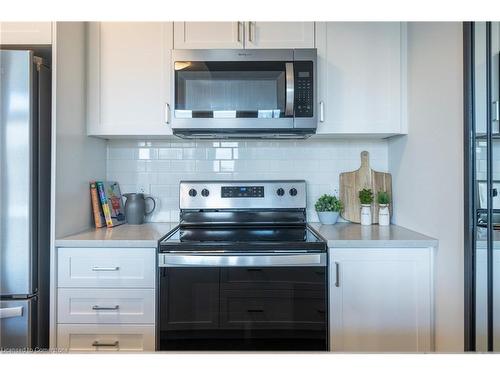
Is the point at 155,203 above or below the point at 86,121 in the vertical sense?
below

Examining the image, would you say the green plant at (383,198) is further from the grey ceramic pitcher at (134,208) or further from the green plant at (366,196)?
the grey ceramic pitcher at (134,208)

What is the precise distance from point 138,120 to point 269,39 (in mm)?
858

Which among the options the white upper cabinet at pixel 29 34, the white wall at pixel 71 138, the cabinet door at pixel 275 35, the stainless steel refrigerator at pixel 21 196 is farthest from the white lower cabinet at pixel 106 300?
the cabinet door at pixel 275 35

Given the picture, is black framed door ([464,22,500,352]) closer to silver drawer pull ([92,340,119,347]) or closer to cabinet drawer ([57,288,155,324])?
cabinet drawer ([57,288,155,324])

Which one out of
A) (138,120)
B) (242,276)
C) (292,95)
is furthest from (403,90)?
(138,120)

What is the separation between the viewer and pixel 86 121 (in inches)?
72.9

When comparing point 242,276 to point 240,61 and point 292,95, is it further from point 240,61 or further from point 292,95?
point 240,61

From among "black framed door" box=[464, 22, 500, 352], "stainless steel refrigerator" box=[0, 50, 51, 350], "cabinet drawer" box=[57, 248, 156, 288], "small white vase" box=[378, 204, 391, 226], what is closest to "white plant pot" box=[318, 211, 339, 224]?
"small white vase" box=[378, 204, 391, 226]

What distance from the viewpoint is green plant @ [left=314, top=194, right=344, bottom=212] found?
208cm

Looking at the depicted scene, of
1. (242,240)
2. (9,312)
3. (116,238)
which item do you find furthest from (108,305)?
(242,240)

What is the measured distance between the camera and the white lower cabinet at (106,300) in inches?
59.7

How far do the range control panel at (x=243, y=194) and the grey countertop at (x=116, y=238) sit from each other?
0.30m
